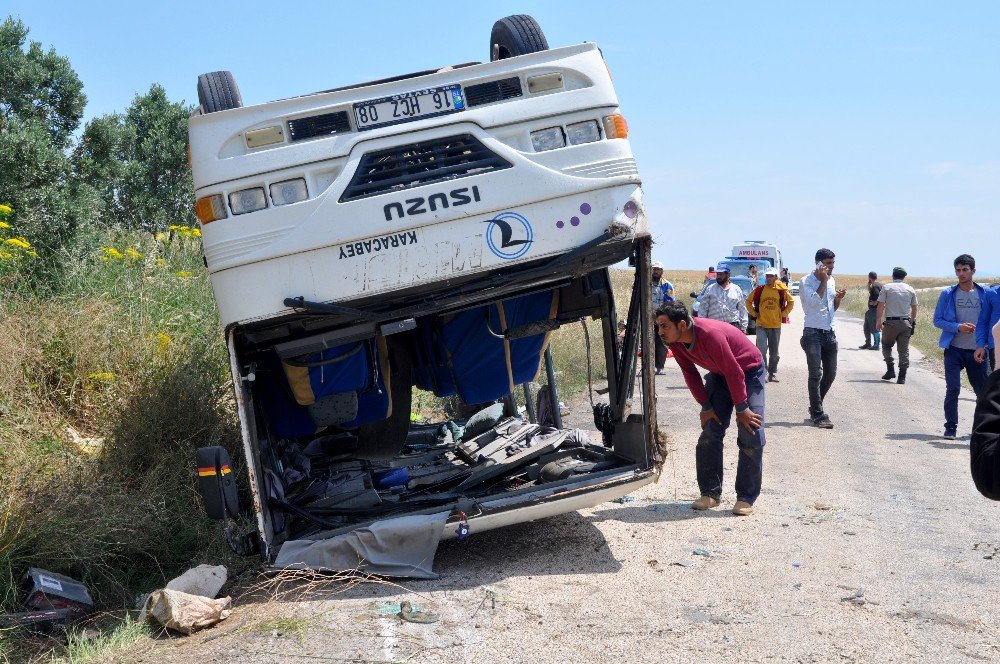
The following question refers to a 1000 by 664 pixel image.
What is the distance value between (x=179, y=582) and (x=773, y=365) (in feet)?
35.6

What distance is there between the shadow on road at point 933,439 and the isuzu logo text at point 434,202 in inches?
255

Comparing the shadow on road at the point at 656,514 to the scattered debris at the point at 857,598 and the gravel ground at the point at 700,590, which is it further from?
the scattered debris at the point at 857,598

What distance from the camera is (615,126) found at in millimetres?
5738

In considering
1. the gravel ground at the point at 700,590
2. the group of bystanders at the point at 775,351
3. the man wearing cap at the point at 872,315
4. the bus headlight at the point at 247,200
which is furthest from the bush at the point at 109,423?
the man wearing cap at the point at 872,315

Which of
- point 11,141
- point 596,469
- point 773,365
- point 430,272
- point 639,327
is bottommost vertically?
point 773,365

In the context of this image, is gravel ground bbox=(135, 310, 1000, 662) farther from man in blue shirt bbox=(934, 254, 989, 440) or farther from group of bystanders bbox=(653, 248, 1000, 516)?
man in blue shirt bbox=(934, 254, 989, 440)

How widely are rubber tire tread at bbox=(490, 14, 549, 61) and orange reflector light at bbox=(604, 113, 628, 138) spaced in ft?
2.85

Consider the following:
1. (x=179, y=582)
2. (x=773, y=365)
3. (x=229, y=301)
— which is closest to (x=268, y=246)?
(x=229, y=301)

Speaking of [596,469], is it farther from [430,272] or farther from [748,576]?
[430,272]

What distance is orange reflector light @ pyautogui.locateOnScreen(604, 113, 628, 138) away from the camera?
18.7 feet

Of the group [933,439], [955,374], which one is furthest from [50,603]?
[955,374]

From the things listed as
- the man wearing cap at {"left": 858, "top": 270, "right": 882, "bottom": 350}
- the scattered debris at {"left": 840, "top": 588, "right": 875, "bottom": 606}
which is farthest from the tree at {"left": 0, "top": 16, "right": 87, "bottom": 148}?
the man wearing cap at {"left": 858, "top": 270, "right": 882, "bottom": 350}

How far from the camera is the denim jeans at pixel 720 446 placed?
23.2ft

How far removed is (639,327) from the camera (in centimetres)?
637
